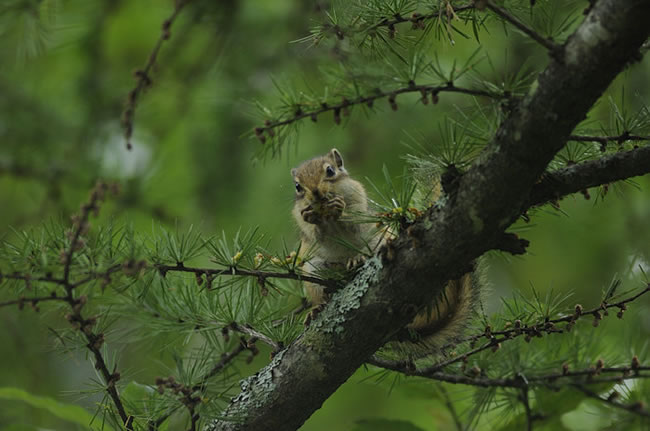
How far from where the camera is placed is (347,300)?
160cm

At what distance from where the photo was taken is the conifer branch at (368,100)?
1418 millimetres

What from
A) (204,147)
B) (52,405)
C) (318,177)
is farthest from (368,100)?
(204,147)

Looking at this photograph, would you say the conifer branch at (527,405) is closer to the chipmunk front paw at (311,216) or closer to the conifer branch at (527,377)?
the conifer branch at (527,377)

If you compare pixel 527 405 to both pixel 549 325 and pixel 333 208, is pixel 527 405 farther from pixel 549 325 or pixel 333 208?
pixel 333 208

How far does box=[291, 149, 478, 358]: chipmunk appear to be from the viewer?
78.0 inches

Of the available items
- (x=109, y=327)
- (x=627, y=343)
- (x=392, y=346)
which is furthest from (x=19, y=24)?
(x=627, y=343)

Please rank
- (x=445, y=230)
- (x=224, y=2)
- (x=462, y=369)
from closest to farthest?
(x=445, y=230), (x=462, y=369), (x=224, y=2)

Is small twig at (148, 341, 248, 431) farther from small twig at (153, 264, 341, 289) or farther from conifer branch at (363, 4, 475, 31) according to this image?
conifer branch at (363, 4, 475, 31)

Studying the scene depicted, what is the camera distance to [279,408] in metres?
1.65

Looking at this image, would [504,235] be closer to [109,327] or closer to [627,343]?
[627,343]

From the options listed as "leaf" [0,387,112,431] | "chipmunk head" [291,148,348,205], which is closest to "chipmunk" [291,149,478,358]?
A: "chipmunk head" [291,148,348,205]

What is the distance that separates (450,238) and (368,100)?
0.33m

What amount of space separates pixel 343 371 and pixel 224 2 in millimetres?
2732

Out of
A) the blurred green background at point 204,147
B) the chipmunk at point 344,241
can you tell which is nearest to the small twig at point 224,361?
the chipmunk at point 344,241
